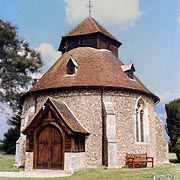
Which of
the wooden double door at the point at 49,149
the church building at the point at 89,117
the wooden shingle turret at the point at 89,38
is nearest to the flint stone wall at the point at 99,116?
the church building at the point at 89,117

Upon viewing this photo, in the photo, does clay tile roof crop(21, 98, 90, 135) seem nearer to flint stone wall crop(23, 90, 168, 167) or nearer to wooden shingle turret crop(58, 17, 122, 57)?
flint stone wall crop(23, 90, 168, 167)

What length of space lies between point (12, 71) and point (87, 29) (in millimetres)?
14776

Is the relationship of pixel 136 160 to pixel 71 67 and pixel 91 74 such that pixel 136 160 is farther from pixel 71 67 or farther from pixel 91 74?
pixel 71 67

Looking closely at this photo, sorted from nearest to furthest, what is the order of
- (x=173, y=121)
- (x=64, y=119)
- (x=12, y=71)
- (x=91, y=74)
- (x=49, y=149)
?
(x=64, y=119) → (x=49, y=149) → (x=91, y=74) → (x=173, y=121) → (x=12, y=71)

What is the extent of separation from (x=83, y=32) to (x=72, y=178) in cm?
1538

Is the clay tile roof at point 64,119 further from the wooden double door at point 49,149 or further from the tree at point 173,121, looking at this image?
the tree at point 173,121

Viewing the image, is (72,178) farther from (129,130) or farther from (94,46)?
(94,46)

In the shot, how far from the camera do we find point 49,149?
60.0 ft

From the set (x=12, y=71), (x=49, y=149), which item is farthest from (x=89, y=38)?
(x=12, y=71)

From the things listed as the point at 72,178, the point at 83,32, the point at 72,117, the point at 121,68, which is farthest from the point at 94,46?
the point at 72,178

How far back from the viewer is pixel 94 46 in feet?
83.7

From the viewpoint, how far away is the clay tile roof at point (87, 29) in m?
26.0

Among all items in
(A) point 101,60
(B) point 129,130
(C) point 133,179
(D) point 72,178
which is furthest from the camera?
(A) point 101,60

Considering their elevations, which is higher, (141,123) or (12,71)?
(12,71)
